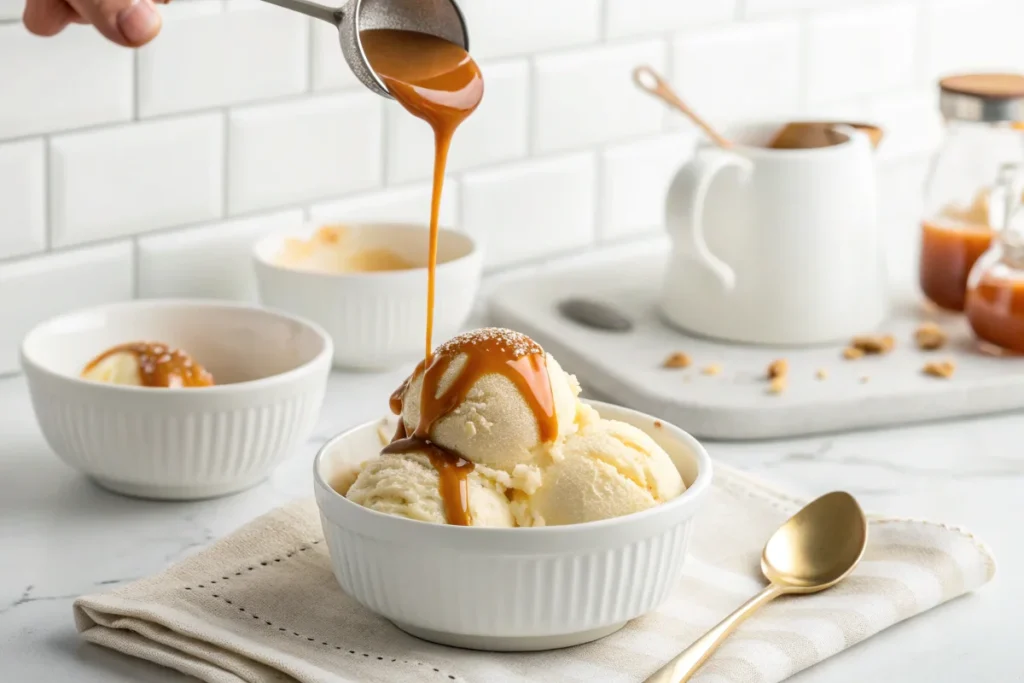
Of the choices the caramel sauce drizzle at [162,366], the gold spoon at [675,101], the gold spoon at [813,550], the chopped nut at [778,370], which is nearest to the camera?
the gold spoon at [813,550]

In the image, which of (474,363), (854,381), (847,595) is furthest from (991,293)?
(474,363)

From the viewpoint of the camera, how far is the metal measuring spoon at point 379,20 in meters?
0.93

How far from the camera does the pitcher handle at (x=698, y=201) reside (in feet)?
4.49

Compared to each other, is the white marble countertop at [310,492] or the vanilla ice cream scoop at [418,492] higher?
the vanilla ice cream scoop at [418,492]

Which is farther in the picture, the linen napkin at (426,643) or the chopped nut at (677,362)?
the chopped nut at (677,362)

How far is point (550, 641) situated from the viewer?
0.84 meters

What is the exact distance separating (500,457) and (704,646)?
163 mm

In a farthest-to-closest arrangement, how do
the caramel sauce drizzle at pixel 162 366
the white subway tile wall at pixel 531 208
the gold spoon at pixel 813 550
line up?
the white subway tile wall at pixel 531 208
the caramel sauce drizzle at pixel 162 366
the gold spoon at pixel 813 550

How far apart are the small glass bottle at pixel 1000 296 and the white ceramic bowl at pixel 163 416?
2.16 feet

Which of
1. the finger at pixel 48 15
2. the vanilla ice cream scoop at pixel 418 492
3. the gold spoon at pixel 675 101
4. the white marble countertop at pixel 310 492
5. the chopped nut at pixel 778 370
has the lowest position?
the white marble countertop at pixel 310 492

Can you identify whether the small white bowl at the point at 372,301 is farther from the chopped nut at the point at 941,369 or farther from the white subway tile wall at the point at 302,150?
the chopped nut at the point at 941,369

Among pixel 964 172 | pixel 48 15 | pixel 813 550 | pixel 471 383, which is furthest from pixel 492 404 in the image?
pixel 964 172

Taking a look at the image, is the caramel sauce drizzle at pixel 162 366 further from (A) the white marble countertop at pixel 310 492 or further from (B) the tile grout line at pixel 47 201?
(B) the tile grout line at pixel 47 201

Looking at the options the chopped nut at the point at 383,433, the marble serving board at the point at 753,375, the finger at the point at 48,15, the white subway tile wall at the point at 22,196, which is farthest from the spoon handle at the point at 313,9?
the marble serving board at the point at 753,375
